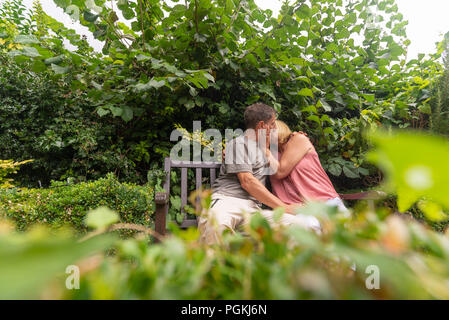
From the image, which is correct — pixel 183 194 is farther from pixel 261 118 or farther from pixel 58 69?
pixel 58 69

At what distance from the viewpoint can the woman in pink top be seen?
7.73ft

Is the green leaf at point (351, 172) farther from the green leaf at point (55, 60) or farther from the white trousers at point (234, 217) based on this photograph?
the green leaf at point (55, 60)

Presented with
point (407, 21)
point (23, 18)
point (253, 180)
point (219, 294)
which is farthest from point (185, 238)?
point (23, 18)

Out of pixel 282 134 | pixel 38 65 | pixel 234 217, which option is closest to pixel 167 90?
pixel 38 65

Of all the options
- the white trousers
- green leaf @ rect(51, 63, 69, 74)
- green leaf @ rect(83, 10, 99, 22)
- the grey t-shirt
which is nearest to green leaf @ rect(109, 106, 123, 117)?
green leaf @ rect(51, 63, 69, 74)

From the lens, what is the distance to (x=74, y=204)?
209cm

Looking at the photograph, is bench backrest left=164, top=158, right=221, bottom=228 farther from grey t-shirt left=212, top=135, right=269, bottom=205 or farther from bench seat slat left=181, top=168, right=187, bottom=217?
grey t-shirt left=212, top=135, right=269, bottom=205

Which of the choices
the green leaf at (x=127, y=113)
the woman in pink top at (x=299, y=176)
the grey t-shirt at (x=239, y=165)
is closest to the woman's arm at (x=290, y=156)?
the woman in pink top at (x=299, y=176)

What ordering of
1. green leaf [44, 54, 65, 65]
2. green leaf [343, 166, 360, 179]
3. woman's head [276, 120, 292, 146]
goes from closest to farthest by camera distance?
green leaf [44, 54, 65, 65], woman's head [276, 120, 292, 146], green leaf [343, 166, 360, 179]

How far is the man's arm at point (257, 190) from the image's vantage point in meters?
2.22

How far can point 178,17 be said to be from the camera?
254 centimetres

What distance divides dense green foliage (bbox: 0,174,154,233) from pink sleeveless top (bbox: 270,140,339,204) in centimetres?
133

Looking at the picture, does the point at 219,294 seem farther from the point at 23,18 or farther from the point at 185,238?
the point at 23,18
